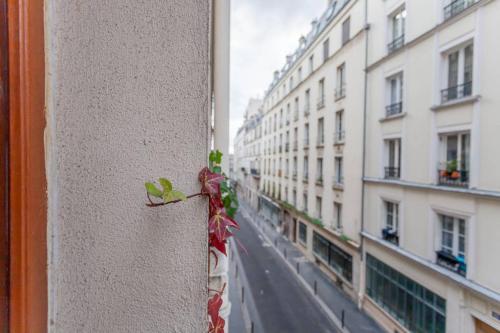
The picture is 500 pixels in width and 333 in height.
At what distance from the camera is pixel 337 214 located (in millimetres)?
13422

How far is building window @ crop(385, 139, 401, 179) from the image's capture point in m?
9.41

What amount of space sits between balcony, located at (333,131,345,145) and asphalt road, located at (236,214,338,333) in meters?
7.56

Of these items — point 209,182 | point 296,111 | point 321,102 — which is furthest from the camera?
point 296,111

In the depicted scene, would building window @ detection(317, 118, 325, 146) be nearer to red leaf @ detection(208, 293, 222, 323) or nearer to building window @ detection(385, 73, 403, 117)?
building window @ detection(385, 73, 403, 117)

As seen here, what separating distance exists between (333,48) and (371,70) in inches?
159

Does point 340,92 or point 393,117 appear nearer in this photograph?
point 393,117

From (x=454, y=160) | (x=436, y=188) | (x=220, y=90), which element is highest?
(x=220, y=90)

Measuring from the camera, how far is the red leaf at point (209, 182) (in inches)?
34.9

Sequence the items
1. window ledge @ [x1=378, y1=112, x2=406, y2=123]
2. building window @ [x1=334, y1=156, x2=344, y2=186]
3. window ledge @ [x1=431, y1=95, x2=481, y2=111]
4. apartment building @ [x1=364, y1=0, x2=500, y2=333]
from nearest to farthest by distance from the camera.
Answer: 1. apartment building @ [x1=364, y1=0, x2=500, y2=333]
2. window ledge @ [x1=431, y1=95, x2=481, y2=111]
3. window ledge @ [x1=378, y1=112, x2=406, y2=123]
4. building window @ [x1=334, y1=156, x2=344, y2=186]

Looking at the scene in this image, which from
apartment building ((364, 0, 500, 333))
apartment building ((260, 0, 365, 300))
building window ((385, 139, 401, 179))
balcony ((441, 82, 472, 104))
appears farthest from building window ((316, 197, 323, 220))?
balcony ((441, 82, 472, 104))

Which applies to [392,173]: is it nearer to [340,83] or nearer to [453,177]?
[453,177]

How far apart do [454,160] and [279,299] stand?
8.83m

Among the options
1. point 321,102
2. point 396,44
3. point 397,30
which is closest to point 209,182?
point 396,44

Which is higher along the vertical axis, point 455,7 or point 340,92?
point 455,7
